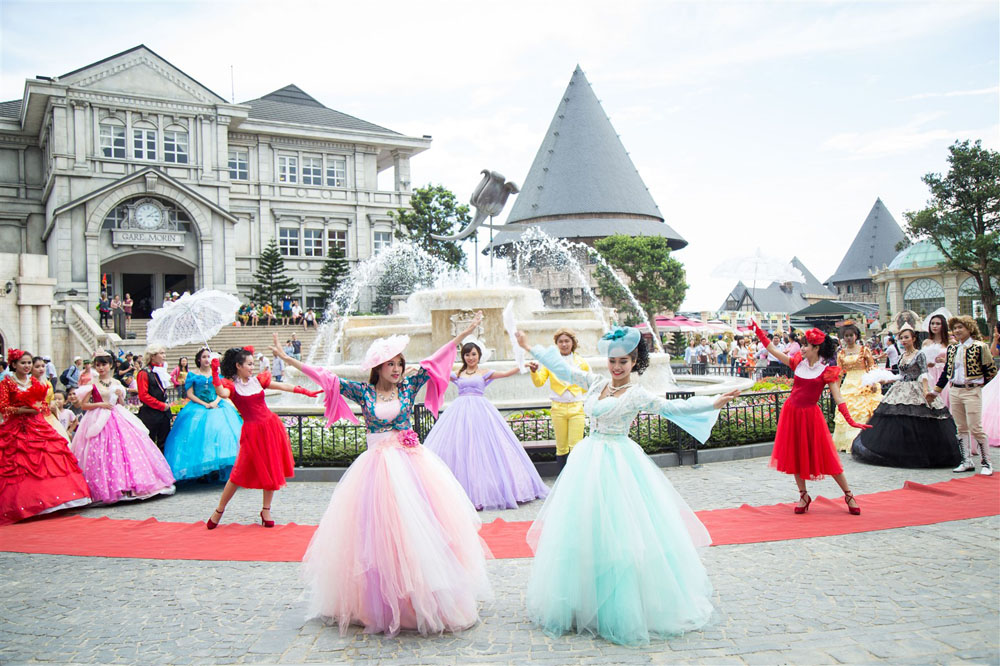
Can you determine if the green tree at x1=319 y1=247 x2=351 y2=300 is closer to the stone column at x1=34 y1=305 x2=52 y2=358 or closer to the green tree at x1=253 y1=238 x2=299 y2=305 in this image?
the green tree at x1=253 y1=238 x2=299 y2=305

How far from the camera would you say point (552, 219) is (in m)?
68.6

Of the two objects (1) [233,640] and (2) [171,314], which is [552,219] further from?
(1) [233,640]

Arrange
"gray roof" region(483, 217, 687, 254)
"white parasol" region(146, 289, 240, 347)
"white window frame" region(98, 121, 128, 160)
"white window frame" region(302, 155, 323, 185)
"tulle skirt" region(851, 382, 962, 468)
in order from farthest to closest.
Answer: "gray roof" region(483, 217, 687, 254) → "white window frame" region(302, 155, 323, 185) → "white window frame" region(98, 121, 128, 160) → "tulle skirt" region(851, 382, 962, 468) → "white parasol" region(146, 289, 240, 347)

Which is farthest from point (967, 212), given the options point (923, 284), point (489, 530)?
point (489, 530)

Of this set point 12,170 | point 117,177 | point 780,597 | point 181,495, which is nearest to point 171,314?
point 181,495

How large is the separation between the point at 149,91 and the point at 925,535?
4494 centimetres

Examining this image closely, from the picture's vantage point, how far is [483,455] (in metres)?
8.26

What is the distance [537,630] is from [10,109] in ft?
173

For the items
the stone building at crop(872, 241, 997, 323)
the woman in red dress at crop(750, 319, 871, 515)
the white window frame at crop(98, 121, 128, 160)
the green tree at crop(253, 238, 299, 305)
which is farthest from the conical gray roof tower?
the woman in red dress at crop(750, 319, 871, 515)

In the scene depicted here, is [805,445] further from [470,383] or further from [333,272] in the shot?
[333,272]

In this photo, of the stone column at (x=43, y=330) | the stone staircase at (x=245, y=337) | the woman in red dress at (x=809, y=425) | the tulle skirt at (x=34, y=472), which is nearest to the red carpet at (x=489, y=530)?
the tulle skirt at (x=34, y=472)

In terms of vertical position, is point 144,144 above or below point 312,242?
above

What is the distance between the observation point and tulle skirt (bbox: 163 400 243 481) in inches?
382

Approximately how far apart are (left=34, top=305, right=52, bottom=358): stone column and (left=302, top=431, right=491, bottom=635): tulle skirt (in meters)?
26.7
